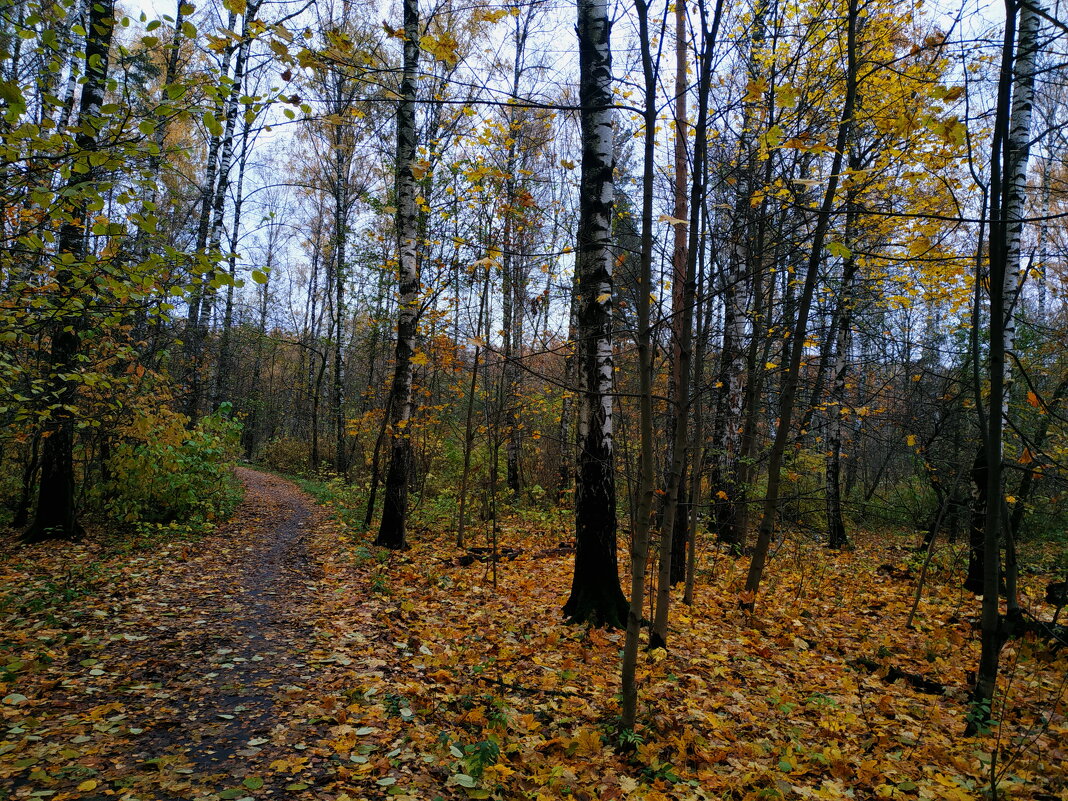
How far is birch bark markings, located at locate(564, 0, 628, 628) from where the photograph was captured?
5.00 meters

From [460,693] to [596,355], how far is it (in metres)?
3.13

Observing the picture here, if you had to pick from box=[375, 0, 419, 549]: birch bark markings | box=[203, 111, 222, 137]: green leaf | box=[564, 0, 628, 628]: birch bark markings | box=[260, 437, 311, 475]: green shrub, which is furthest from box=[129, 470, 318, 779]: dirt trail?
box=[260, 437, 311, 475]: green shrub

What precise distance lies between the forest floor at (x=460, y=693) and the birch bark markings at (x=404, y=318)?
61.7 inches

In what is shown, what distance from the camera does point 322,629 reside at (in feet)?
16.3

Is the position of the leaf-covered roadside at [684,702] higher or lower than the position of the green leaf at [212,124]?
lower

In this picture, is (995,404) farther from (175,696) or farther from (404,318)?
(404,318)

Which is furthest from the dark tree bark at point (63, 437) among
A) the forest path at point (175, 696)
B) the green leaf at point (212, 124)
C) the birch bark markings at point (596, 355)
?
the birch bark markings at point (596, 355)

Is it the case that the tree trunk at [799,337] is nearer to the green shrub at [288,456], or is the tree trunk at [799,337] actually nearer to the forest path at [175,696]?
the forest path at [175,696]

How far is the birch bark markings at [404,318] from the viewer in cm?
819

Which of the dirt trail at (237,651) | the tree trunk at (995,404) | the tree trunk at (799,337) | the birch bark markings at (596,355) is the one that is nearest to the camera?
the dirt trail at (237,651)

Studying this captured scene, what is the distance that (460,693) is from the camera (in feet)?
12.8

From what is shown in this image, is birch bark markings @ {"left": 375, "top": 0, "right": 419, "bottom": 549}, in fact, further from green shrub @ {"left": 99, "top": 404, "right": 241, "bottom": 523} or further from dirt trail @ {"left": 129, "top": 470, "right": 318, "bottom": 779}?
green shrub @ {"left": 99, "top": 404, "right": 241, "bottom": 523}

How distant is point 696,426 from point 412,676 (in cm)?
371

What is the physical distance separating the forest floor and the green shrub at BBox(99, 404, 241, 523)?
138cm
